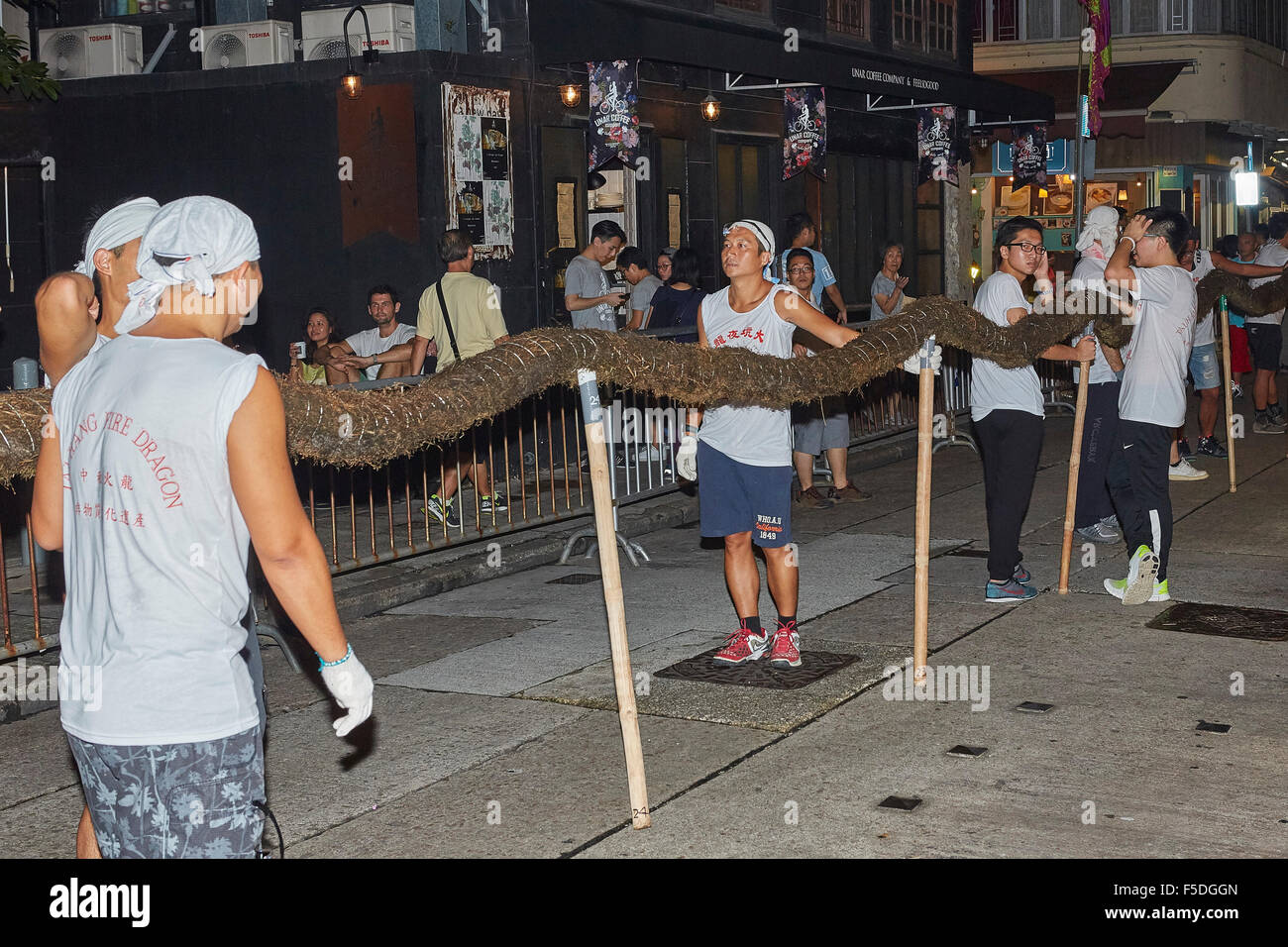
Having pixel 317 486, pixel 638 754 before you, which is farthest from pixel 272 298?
pixel 638 754

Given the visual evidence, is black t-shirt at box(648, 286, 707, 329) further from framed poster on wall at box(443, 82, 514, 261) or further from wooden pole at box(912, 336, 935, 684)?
wooden pole at box(912, 336, 935, 684)

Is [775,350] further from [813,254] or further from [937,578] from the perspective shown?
[813,254]

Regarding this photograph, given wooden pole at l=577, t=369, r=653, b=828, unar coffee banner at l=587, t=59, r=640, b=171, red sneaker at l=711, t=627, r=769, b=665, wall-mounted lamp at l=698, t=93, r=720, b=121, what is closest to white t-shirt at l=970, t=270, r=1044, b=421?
red sneaker at l=711, t=627, r=769, b=665

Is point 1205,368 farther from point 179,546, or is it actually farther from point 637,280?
point 179,546

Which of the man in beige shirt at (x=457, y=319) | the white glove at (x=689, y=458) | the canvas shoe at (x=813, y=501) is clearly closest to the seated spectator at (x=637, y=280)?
the canvas shoe at (x=813, y=501)

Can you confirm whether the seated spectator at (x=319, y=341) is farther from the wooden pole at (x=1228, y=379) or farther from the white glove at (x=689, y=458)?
the wooden pole at (x=1228, y=379)

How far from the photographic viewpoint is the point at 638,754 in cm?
499

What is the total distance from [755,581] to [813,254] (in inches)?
243

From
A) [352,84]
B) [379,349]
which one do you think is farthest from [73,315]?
[352,84]

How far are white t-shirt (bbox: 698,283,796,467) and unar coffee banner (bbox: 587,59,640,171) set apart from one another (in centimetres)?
721

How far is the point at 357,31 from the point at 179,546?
11.5 metres

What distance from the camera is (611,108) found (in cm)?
1373

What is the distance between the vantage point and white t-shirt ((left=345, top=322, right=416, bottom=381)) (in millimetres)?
11516

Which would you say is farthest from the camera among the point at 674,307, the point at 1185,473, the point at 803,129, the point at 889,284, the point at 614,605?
the point at 803,129
